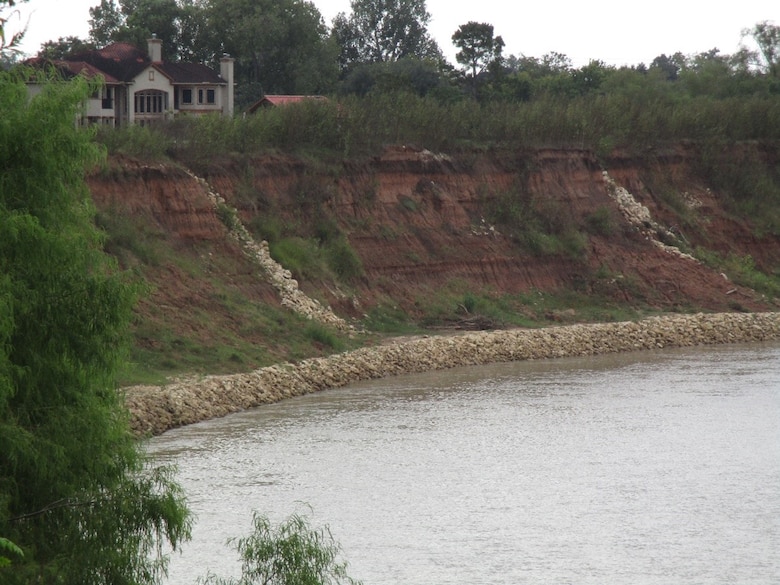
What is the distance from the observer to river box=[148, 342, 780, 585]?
689 inches

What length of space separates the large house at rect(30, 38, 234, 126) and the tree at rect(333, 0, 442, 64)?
27.2 meters

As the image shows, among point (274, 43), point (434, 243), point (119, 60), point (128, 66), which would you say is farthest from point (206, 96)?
point (434, 243)

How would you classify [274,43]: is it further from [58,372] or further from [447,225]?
[58,372]

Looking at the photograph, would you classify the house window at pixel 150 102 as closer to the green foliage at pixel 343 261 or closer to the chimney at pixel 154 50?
the chimney at pixel 154 50

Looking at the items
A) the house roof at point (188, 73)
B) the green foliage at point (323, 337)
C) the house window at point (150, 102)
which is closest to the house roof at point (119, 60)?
the house roof at point (188, 73)

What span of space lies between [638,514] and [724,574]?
10.5 ft

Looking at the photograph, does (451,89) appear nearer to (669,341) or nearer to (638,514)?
(669,341)

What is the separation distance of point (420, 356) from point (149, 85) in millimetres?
33624

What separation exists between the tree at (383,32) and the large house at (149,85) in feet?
89.4

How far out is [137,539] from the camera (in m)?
11.5

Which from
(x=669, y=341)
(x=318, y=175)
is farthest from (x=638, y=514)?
(x=318, y=175)

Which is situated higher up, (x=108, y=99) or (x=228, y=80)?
(x=228, y=80)

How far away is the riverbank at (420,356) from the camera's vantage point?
27.3 metres

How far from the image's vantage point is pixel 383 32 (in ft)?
317
